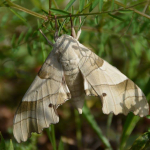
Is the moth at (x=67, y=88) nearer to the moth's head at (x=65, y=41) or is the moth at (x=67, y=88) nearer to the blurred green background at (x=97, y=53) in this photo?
the moth's head at (x=65, y=41)

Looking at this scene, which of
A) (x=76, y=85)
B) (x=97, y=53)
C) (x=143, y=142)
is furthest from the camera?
(x=97, y=53)

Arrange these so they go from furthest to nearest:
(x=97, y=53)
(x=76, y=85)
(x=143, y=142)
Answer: (x=97, y=53)
(x=76, y=85)
(x=143, y=142)

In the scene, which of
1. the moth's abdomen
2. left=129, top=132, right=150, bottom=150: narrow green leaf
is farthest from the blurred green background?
the moth's abdomen

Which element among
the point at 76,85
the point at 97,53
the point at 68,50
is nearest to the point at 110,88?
the point at 76,85

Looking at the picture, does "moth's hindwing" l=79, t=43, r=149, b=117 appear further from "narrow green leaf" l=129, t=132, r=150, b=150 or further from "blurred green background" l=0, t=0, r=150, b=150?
"blurred green background" l=0, t=0, r=150, b=150

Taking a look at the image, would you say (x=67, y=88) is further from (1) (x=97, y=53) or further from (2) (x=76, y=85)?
(1) (x=97, y=53)

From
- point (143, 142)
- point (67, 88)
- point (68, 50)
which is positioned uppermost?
point (68, 50)
